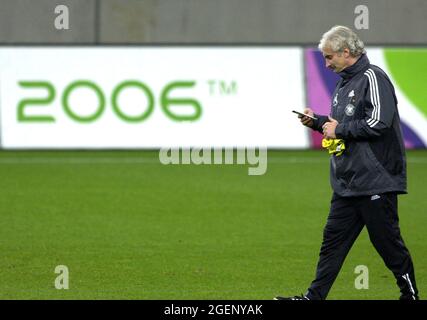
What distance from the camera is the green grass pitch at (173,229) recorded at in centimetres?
968

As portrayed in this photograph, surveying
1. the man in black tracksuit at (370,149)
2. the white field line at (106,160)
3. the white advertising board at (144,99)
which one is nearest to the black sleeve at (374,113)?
the man in black tracksuit at (370,149)

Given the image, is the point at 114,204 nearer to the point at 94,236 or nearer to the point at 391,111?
the point at 94,236

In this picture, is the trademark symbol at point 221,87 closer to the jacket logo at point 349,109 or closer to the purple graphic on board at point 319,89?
the purple graphic on board at point 319,89

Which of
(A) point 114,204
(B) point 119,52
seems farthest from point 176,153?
(A) point 114,204

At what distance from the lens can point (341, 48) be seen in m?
8.16

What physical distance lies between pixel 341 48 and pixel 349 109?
18.0 inches

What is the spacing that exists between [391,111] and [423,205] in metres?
6.85

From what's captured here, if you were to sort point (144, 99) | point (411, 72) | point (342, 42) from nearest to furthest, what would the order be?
point (342, 42), point (144, 99), point (411, 72)

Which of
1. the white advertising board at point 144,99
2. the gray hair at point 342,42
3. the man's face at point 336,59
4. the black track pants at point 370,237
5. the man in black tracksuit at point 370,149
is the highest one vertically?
the white advertising board at point 144,99

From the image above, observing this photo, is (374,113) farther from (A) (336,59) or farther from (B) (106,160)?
(B) (106,160)

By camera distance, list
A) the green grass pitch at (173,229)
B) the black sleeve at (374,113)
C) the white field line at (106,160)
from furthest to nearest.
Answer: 1. the white field line at (106,160)
2. the green grass pitch at (173,229)
3. the black sleeve at (374,113)

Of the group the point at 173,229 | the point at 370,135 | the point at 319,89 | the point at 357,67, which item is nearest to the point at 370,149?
the point at 370,135

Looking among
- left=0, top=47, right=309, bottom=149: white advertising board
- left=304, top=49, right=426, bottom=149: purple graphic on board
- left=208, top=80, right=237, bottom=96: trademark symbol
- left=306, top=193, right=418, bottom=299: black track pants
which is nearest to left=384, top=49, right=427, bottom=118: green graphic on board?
left=304, top=49, right=426, bottom=149: purple graphic on board

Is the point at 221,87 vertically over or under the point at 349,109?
over
